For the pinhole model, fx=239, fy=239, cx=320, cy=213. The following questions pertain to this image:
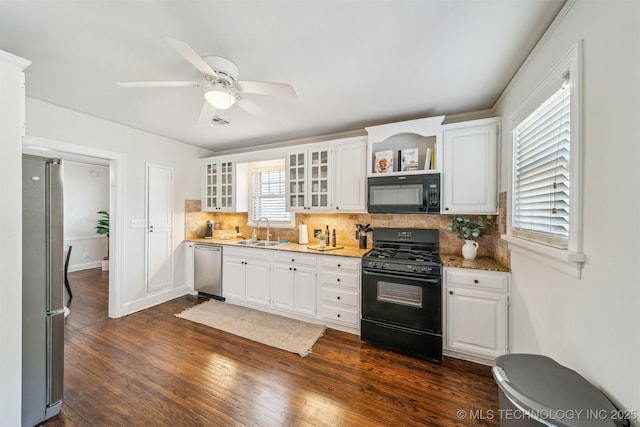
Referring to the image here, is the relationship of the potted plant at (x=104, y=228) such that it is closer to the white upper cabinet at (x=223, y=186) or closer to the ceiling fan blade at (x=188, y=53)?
the white upper cabinet at (x=223, y=186)

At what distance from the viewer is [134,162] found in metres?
3.31

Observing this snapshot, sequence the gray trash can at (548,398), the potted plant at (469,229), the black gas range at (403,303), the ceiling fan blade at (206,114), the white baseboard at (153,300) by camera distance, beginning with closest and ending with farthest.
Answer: the gray trash can at (548,398) → the ceiling fan blade at (206,114) → the black gas range at (403,303) → the potted plant at (469,229) → the white baseboard at (153,300)

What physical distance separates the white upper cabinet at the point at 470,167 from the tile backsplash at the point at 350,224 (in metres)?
0.18

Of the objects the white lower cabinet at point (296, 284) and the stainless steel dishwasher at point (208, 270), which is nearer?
the white lower cabinet at point (296, 284)

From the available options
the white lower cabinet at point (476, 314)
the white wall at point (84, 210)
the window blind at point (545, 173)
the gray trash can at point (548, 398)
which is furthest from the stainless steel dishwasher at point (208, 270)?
the white wall at point (84, 210)

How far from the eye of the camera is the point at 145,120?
3.01 meters

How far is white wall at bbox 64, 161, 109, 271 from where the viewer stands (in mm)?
5305

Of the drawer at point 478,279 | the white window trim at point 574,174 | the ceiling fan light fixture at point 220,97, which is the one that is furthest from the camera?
the drawer at point 478,279

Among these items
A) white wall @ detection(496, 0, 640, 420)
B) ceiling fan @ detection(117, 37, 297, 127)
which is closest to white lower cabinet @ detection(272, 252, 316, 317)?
ceiling fan @ detection(117, 37, 297, 127)

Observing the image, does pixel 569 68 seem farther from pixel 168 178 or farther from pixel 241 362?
pixel 168 178

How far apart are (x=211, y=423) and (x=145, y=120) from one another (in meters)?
Result: 3.28

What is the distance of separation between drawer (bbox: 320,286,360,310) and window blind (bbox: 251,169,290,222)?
4.80 feet

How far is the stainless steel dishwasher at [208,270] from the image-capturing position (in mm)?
3670

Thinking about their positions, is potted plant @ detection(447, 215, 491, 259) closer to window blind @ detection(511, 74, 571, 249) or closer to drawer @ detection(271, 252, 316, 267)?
window blind @ detection(511, 74, 571, 249)
